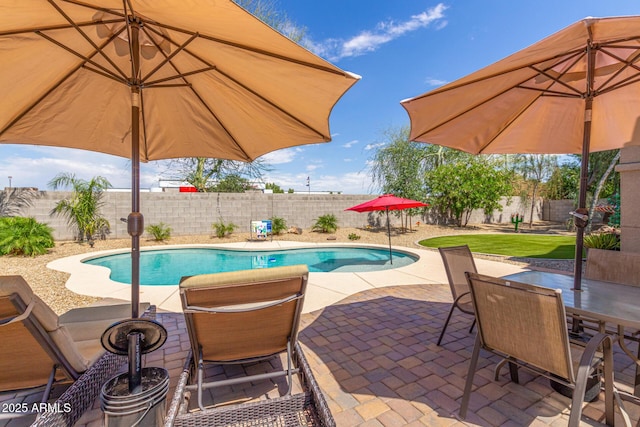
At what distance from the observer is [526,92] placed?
337cm

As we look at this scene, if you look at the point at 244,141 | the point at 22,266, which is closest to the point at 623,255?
the point at 244,141

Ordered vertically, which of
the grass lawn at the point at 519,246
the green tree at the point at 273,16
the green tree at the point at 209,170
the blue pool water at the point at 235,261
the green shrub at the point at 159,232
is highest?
the green tree at the point at 273,16

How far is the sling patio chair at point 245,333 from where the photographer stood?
187cm

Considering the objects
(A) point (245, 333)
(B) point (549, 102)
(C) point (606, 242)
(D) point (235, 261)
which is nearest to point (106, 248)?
(D) point (235, 261)

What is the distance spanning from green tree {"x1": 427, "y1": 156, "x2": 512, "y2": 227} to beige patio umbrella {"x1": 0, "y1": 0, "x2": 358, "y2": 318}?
46.2ft

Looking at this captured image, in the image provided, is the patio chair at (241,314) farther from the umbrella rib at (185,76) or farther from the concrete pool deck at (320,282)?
the concrete pool deck at (320,282)

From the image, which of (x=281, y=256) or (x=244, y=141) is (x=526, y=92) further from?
(x=281, y=256)

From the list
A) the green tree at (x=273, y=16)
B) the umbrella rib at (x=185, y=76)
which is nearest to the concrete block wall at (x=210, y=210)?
the green tree at (x=273, y=16)

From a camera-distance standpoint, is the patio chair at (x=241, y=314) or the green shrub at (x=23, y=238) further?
the green shrub at (x=23, y=238)

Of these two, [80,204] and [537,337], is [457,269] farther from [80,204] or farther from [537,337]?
[80,204]

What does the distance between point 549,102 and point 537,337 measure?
3.11 metres

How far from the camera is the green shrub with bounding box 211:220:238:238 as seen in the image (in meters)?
12.7

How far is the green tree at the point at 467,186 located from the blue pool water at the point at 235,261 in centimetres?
735

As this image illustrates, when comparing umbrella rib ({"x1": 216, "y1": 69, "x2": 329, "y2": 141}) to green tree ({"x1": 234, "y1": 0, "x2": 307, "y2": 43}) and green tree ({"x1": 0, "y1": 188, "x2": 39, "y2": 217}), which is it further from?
green tree ({"x1": 234, "y1": 0, "x2": 307, "y2": 43})
